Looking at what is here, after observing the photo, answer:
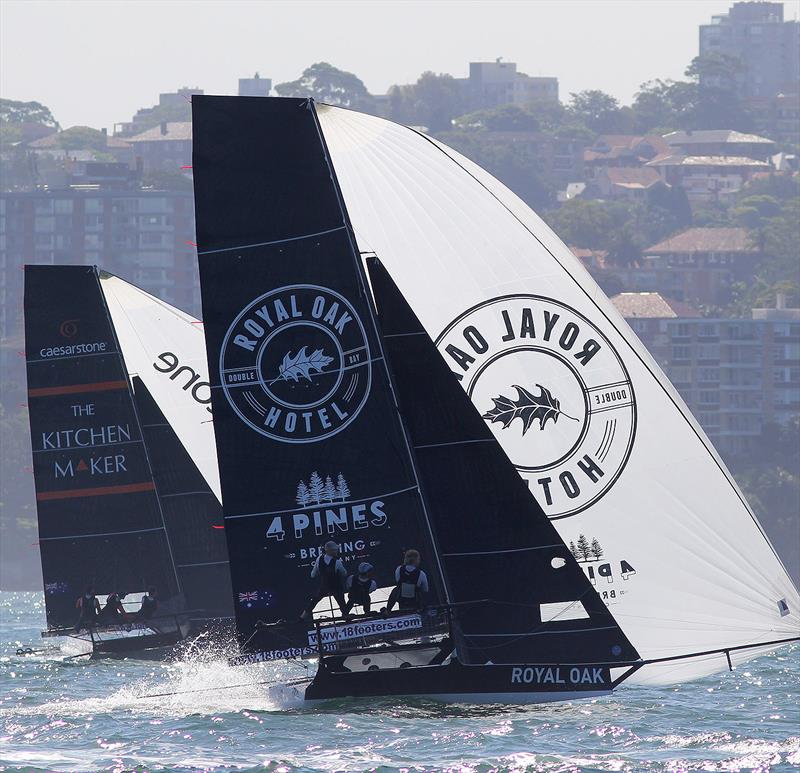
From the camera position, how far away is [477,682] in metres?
14.1

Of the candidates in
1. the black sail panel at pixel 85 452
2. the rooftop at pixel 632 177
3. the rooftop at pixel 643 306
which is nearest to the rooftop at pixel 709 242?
the rooftop at pixel 632 177

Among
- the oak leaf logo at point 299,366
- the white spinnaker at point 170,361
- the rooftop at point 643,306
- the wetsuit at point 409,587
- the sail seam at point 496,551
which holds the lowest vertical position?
the wetsuit at point 409,587

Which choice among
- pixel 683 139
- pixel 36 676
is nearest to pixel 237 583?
pixel 36 676

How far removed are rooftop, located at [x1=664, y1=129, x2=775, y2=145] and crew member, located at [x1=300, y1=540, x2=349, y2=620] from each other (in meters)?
129

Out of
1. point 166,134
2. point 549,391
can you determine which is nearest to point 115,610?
point 549,391

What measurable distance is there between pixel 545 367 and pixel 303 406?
1969mm

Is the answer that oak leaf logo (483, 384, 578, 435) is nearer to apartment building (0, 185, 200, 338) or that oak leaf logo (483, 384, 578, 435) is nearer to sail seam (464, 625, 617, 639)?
sail seam (464, 625, 617, 639)

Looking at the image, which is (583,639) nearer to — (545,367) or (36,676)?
(545,367)

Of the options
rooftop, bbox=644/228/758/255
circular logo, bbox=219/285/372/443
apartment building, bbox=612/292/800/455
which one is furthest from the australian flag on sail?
rooftop, bbox=644/228/758/255

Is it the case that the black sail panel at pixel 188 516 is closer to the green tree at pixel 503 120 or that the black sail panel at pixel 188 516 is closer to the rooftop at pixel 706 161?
the rooftop at pixel 706 161

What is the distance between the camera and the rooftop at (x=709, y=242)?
10556 centimetres

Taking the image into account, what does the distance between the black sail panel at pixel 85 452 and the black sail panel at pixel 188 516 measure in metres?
0.13

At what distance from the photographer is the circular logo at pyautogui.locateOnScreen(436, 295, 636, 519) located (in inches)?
583

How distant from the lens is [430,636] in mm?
14312
